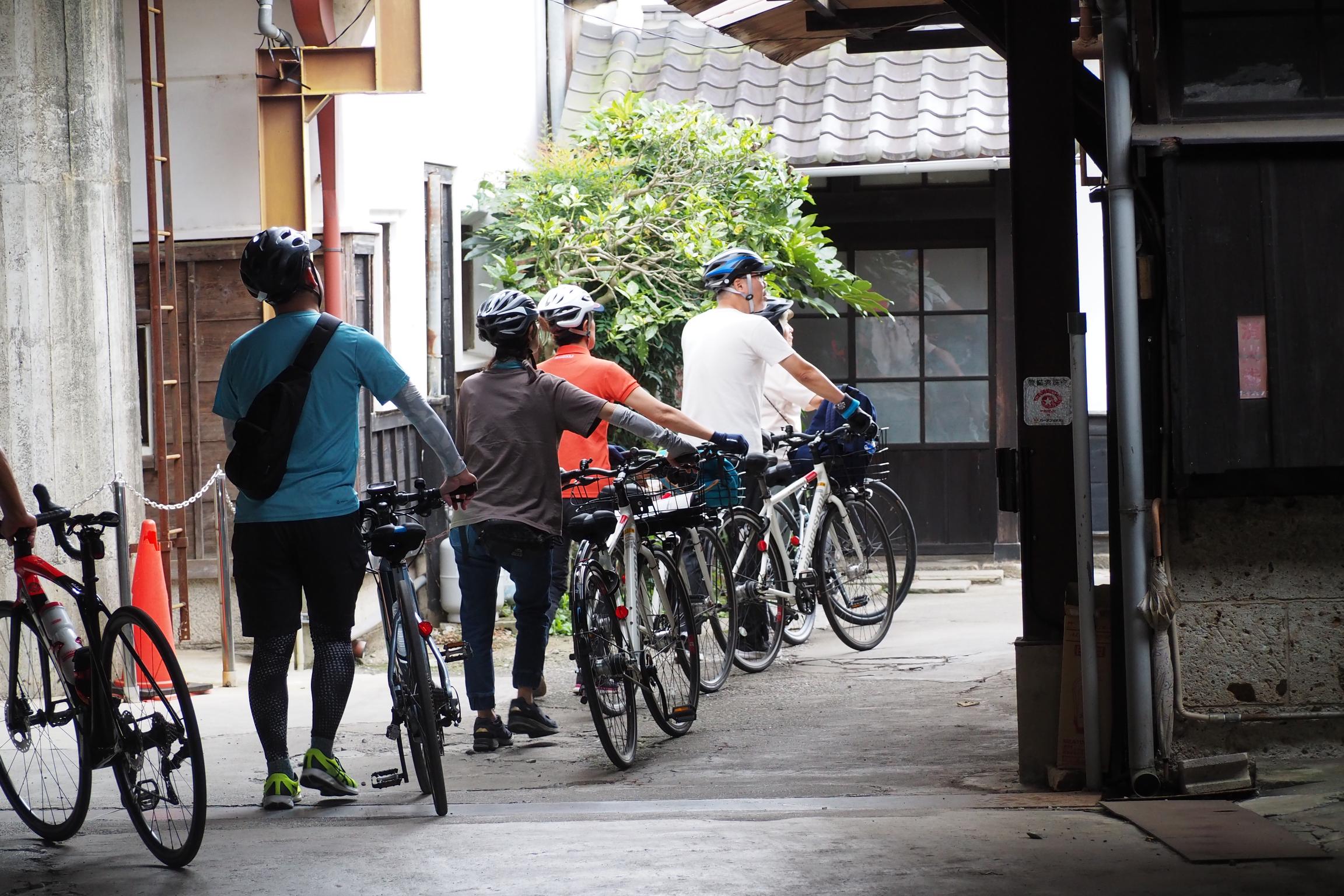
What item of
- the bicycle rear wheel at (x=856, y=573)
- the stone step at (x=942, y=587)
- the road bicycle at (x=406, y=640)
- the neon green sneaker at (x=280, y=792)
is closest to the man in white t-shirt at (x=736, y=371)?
the bicycle rear wheel at (x=856, y=573)

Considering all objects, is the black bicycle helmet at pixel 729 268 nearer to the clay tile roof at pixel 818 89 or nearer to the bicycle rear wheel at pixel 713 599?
the bicycle rear wheel at pixel 713 599

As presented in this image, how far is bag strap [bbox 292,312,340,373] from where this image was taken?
561cm

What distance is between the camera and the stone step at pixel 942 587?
1285 cm

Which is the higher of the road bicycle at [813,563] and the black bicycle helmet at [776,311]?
the black bicycle helmet at [776,311]

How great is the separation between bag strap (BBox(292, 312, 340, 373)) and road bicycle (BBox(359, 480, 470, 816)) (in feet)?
1.74

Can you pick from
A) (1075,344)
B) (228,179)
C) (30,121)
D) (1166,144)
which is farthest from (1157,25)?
(228,179)

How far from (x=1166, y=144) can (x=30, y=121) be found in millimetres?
5405

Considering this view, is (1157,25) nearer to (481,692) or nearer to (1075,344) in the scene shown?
(1075,344)

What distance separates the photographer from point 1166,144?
519cm

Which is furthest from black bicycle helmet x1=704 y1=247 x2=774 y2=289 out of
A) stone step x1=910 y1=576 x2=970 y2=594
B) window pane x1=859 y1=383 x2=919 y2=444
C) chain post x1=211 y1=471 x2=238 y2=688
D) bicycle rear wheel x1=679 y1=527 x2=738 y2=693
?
window pane x1=859 y1=383 x2=919 y2=444

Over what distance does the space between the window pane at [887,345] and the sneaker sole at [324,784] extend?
373 inches

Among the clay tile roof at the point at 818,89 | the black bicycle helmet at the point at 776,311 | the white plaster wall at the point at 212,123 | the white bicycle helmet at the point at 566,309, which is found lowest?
the white bicycle helmet at the point at 566,309

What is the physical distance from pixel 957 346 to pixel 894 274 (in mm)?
820

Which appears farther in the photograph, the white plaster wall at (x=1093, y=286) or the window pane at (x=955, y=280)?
the window pane at (x=955, y=280)
